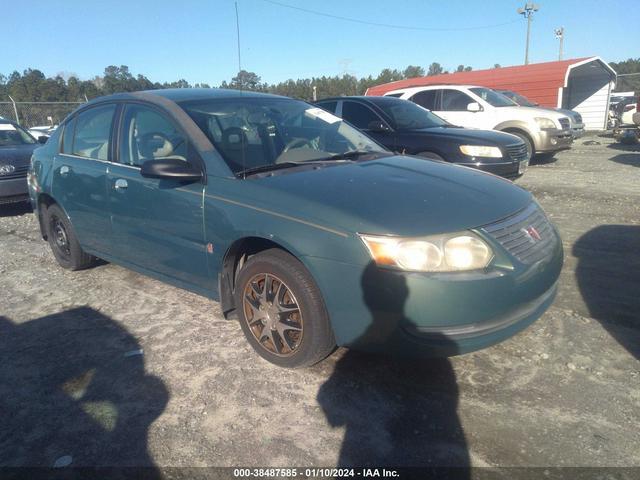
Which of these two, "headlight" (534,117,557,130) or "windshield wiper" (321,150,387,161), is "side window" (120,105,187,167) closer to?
"windshield wiper" (321,150,387,161)

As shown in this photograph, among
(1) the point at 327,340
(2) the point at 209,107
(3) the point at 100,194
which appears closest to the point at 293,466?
(1) the point at 327,340

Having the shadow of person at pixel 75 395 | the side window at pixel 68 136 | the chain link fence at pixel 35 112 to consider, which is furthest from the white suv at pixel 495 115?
the chain link fence at pixel 35 112

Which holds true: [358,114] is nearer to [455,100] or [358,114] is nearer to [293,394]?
[455,100]

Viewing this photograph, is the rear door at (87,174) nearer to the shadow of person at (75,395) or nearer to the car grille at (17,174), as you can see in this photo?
the shadow of person at (75,395)

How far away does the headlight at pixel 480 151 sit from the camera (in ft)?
22.2

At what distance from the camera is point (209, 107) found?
3.61 meters

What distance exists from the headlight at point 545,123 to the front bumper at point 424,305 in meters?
9.41

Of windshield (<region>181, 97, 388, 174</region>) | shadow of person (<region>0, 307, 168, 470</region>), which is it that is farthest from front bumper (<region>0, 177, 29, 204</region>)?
windshield (<region>181, 97, 388, 174</region>)

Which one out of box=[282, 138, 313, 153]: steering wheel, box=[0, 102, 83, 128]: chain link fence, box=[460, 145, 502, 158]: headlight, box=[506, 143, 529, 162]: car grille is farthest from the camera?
box=[0, 102, 83, 128]: chain link fence

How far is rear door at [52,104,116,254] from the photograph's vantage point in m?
4.04

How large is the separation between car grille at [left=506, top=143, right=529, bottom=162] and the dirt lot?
326 cm

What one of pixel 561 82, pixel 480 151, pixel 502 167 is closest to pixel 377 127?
pixel 480 151

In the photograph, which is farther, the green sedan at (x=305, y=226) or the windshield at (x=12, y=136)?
the windshield at (x=12, y=136)

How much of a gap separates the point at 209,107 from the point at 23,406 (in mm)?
2307
